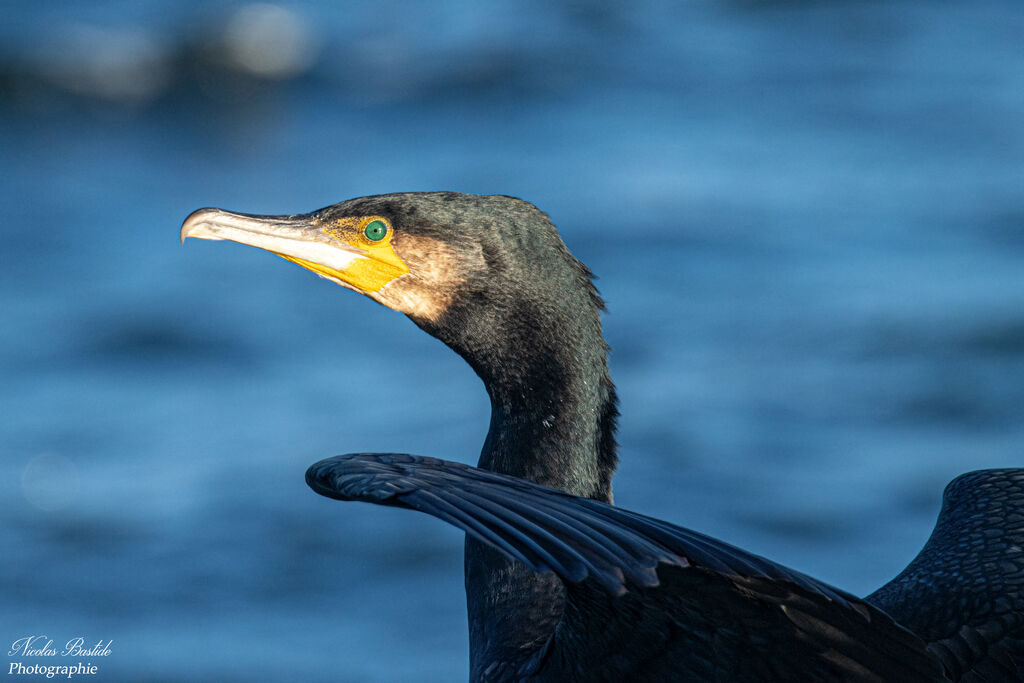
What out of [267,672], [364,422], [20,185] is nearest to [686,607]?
[267,672]

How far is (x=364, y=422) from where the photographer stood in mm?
8852

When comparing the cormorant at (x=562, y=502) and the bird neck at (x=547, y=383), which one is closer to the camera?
the cormorant at (x=562, y=502)

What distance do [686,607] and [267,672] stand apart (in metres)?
4.45

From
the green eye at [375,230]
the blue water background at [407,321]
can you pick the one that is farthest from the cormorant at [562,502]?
the blue water background at [407,321]

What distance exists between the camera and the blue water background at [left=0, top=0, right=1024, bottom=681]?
8.19 metres

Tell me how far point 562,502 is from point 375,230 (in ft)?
5.74

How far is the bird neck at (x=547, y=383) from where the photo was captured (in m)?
4.45

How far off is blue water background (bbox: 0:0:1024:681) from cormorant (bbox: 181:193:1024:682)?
3.16 meters

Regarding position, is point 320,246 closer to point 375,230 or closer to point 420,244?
point 375,230

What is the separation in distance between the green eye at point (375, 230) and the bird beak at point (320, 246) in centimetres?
2

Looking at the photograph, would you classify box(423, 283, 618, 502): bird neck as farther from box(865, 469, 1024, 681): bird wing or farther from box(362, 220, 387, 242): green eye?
box(865, 469, 1024, 681): bird wing

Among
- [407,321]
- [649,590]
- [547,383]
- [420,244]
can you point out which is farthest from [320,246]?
[407,321]

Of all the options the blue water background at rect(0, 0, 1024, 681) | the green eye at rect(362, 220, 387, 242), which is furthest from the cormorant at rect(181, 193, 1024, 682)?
the blue water background at rect(0, 0, 1024, 681)

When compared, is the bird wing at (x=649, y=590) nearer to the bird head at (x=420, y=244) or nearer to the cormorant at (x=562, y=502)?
the cormorant at (x=562, y=502)
